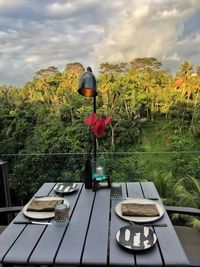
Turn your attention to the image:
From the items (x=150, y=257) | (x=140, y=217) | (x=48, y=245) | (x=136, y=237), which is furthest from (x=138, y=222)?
(x=48, y=245)

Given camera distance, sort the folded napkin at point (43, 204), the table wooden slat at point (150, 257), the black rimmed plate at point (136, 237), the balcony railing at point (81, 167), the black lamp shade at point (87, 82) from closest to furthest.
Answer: the table wooden slat at point (150, 257)
the black rimmed plate at point (136, 237)
the folded napkin at point (43, 204)
the black lamp shade at point (87, 82)
the balcony railing at point (81, 167)

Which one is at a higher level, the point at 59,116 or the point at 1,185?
the point at 59,116

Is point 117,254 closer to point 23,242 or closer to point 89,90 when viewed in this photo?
point 23,242

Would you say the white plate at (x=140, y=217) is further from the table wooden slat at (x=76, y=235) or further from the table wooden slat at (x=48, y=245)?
the table wooden slat at (x=48, y=245)

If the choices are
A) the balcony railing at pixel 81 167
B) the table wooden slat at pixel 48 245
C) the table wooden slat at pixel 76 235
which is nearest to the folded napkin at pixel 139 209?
the table wooden slat at pixel 76 235

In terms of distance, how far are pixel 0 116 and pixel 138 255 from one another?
14.2 ft

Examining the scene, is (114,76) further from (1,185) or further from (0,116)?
(1,185)

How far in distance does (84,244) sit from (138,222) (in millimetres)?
372

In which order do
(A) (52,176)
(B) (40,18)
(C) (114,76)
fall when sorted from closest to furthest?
(A) (52,176) → (B) (40,18) → (C) (114,76)

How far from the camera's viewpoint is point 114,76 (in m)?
4.80

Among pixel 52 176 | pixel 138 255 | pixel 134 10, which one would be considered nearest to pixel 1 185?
pixel 52 176

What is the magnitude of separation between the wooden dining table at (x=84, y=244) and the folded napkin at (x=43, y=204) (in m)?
0.09

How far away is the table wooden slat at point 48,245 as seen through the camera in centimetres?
124

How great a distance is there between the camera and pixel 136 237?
1.38 metres
